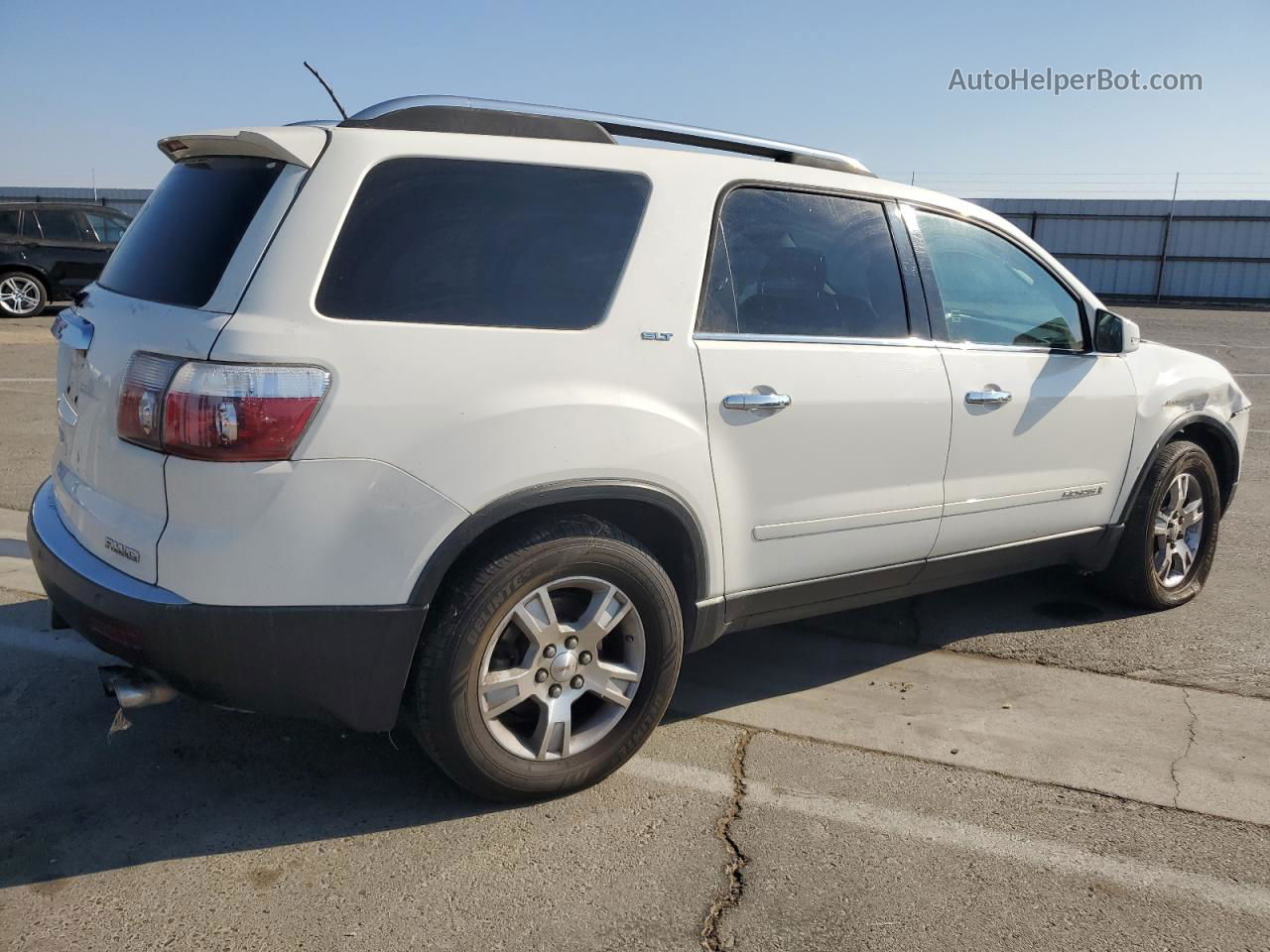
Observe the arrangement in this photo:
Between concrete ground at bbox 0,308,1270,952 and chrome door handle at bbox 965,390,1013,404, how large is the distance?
108cm

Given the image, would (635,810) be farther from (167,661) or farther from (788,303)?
(788,303)

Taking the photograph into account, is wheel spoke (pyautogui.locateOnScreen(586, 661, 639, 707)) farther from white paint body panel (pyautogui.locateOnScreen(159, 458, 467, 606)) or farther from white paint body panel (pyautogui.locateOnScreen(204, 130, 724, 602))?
white paint body panel (pyautogui.locateOnScreen(159, 458, 467, 606))

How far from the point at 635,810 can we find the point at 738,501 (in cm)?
96

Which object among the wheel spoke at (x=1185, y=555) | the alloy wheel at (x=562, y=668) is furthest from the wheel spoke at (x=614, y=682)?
the wheel spoke at (x=1185, y=555)

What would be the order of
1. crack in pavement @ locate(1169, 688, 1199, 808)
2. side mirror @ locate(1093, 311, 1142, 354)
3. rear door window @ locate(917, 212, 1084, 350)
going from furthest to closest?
side mirror @ locate(1093, 311, 1142, 354) < rear door window @ locate(917, 212, 1084, 350) < crack in pavement @ locate(1169, 688, 1199, 808)

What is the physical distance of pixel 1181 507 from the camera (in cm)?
494

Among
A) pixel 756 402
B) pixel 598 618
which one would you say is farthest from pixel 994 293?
pixel 598 618

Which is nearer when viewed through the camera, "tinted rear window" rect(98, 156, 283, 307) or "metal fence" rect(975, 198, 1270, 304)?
"tinted rear window" rect(98, 156, 283, 307)

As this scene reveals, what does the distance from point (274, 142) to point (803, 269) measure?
1701 millimetres

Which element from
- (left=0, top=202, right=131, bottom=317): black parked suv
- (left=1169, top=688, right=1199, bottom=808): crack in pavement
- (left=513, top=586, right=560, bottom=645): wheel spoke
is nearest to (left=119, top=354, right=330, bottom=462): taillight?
(left=513, top=586, right=560, bottom=645): wheel spoke

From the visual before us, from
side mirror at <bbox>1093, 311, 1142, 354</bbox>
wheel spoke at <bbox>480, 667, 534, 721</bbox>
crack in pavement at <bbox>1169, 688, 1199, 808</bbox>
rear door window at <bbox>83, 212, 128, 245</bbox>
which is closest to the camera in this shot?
wheel spoke at <bbox>480, 667, 534, 721</bbox>

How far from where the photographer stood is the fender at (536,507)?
9.05ft

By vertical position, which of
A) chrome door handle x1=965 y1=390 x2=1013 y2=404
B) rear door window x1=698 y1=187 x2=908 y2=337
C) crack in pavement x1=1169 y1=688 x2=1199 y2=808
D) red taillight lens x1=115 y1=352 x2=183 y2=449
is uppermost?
rear door window x1=698 y1=187 x2=908 y2=337

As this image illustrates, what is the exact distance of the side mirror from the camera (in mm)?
4438
